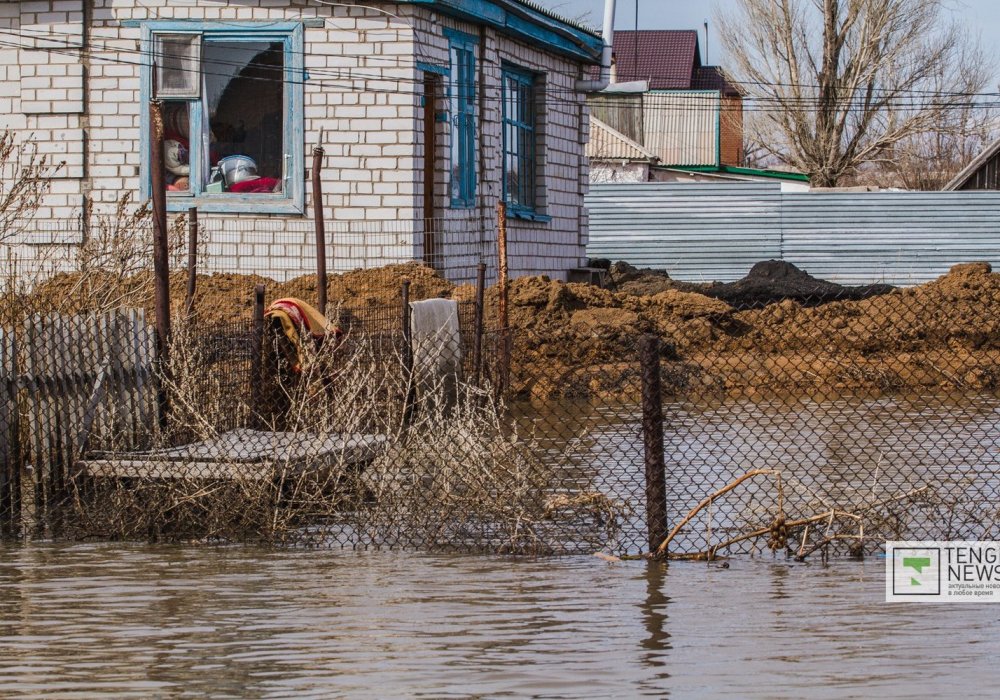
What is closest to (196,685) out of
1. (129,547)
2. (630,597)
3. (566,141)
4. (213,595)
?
(213,595)

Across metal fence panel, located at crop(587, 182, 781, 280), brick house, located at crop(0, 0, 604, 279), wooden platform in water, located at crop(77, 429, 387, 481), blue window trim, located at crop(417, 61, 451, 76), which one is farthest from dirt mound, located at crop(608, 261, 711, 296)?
wooden platform in water, located at crop(77, 429, 387, 481)

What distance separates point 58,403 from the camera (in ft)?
27.3

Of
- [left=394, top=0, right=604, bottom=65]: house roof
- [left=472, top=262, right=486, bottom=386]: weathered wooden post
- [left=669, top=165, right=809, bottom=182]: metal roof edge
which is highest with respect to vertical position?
[left=669, top=165, right=809, bottom=182]: metal roof edge

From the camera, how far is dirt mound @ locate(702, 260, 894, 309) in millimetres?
23703

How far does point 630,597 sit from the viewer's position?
6570mm

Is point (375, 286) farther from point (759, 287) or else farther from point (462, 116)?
point (759, 287)

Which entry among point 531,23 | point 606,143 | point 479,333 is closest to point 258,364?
point 479,333

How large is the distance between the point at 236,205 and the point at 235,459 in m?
8.85

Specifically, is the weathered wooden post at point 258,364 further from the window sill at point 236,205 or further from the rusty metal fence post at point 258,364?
the window sill at point 236,205

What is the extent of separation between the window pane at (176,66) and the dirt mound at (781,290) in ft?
32.0

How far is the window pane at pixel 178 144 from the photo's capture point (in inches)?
651

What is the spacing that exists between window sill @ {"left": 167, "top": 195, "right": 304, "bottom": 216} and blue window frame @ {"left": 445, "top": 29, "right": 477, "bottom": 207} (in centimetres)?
222

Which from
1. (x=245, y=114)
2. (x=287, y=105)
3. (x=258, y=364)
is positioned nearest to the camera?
(x=258, y=364)

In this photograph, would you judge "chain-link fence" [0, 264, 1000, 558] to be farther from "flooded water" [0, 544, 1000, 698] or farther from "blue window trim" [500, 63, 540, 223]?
"blue window trim" [500, 63, 540, 223]
